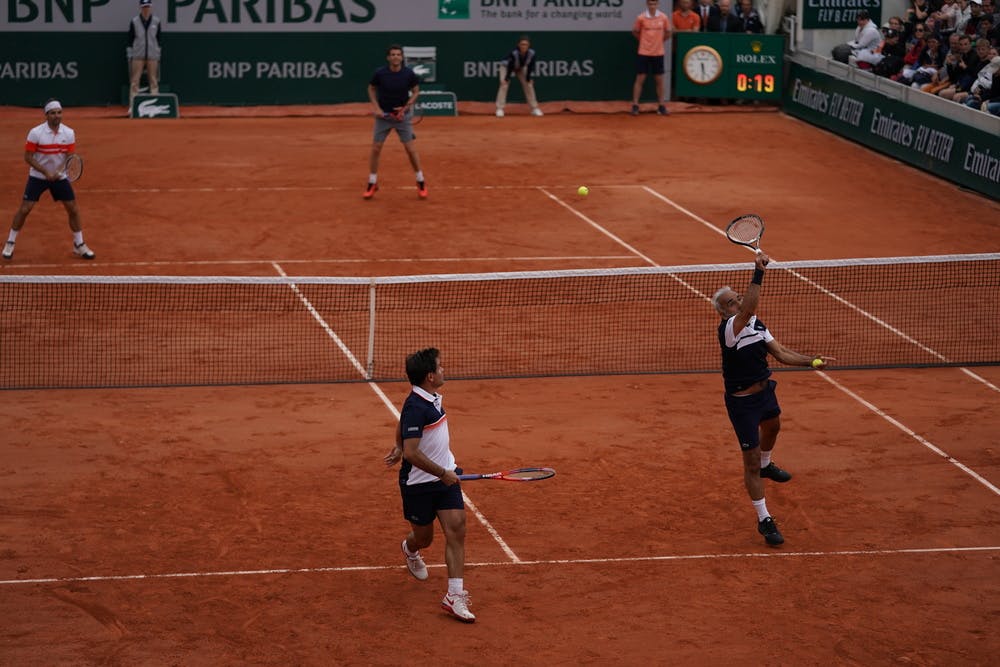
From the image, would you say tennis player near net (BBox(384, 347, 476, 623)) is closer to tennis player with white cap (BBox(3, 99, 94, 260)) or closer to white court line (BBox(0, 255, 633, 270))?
white court line (BBox(0, 255, 633, 270))

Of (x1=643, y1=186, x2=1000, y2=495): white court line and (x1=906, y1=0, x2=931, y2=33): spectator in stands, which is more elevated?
(x1=906, y1=0, x2=931, y2=33): spectator in stands

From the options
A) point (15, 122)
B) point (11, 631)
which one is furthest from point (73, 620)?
point (15, 122)

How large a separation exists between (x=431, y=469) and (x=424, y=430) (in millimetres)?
258

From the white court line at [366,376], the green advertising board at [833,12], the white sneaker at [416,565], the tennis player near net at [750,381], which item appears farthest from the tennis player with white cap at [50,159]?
the green advertising board at [833,12]

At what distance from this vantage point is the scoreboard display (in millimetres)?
29609

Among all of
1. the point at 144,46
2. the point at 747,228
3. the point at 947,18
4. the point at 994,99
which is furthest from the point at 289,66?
the point at 747,228

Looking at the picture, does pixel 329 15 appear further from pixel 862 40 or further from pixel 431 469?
pixel 431 469

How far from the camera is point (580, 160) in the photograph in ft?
83.0

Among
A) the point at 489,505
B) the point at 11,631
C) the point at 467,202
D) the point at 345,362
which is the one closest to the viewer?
the point at 11,631

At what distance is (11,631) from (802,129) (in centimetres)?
2228

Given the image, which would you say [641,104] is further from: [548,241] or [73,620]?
[73,620]

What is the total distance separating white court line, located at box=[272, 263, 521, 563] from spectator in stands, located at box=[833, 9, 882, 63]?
549 inches

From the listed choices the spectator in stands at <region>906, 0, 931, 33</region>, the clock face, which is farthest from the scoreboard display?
the spectator in stands at <region>906, 0, 931, 33</region>

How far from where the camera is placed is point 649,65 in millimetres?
29734
